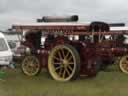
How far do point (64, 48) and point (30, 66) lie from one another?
8.23ft

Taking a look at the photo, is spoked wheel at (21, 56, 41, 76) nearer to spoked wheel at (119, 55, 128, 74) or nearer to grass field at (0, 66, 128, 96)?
grass field at (0, 66, 128, 96)

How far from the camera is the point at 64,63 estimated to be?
16.8 metres

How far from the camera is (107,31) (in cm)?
1845

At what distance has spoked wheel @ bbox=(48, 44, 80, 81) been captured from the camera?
16.4 meters

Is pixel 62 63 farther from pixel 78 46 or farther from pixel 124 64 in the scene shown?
pixel 124 64

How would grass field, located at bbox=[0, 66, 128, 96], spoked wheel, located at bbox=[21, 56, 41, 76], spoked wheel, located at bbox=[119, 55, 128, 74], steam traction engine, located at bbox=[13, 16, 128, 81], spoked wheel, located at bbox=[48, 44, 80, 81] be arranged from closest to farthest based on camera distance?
1. grass field, located at bbox=[0, 66, 128, 96]
2. spoked wheel, located at bbox=[48, 44, 80, 81]
3. steam traction engine, located at bbox=[13, 16, 128, 81]
4. spoked wheel, located at bbox=[21, 56, 41, 76]
5. spoked wheel, located at bbox=[119, 55, 128, 74]

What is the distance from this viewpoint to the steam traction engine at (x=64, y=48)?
16.8m

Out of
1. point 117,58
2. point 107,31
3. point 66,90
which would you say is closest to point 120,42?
point 117,58

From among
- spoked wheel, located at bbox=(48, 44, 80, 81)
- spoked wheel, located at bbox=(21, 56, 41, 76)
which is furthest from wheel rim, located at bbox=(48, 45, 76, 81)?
spoked wheel, located at bbox=(21, 56, 41, 76)

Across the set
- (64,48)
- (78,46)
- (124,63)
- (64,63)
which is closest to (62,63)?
(64,63)

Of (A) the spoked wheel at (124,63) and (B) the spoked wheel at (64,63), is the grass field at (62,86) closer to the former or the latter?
(B) the spoked wheel at (64,63)

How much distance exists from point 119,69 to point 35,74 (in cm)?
464

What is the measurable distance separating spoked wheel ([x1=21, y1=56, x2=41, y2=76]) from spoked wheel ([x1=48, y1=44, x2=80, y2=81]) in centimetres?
130

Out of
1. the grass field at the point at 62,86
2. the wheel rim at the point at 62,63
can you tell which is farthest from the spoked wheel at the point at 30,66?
the wheel rim at the point at 62,63
